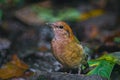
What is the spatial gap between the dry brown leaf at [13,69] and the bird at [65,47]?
3.93 ft

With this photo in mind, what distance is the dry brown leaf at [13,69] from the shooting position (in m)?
6.32

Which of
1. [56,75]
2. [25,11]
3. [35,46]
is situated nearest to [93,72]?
[56,75]

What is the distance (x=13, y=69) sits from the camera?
6.46 metres

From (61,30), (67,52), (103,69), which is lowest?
(103,69)

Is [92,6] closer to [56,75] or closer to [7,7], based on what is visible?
[7,7]

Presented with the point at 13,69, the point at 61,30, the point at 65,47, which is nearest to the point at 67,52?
the point at 65,47

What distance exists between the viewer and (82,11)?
11367 millimetres

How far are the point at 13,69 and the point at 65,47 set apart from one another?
1403 millimetres

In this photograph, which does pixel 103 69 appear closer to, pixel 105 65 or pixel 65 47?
pixel 105 65

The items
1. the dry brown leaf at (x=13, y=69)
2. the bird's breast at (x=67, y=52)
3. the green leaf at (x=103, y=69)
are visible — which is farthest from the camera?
the dry brown leaf at (x=13, y=69)

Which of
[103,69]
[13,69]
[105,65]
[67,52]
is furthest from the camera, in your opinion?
[13,69]

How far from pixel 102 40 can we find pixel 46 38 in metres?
1.06

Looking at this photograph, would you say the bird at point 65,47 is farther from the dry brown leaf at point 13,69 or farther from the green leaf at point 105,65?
the dry brown leaf at point 13,69

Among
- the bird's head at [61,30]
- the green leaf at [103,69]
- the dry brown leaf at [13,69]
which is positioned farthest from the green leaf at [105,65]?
the dry brown leaf at [13,69]
